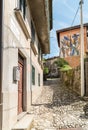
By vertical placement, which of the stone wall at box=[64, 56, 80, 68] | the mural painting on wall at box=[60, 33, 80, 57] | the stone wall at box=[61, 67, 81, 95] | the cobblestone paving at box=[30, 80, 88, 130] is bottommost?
the cobblestone paving at box=[30, 80, 88, 130]

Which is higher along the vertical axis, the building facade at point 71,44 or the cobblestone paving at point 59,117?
the building facade at point 71,44

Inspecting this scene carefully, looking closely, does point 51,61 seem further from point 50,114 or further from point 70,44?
point 50,114

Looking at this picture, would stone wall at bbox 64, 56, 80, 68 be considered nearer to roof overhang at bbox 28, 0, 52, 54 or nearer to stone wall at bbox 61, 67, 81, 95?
stone wall at bbox 61, 67, 81, 95

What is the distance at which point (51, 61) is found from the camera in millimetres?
37344

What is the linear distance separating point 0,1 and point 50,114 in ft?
17.6

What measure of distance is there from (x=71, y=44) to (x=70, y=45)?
0.22 meters

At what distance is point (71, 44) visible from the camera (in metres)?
30.1

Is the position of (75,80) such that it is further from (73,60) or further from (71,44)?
(71,44)

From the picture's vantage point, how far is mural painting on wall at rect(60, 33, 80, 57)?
29500mm

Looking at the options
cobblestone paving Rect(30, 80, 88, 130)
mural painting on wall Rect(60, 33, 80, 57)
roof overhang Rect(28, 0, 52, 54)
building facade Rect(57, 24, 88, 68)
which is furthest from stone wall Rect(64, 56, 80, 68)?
cobblestone paving Rect(30, 80, 88, 130)

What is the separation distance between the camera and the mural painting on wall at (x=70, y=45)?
29500mm

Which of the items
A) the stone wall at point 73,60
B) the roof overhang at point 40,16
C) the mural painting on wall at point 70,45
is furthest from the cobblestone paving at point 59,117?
the mural painting on wall at point 70,45

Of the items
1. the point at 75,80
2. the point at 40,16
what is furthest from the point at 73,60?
the point at 40,16

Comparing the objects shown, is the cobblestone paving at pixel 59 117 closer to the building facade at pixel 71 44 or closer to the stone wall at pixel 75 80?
the stone wall at pixel 75 80
